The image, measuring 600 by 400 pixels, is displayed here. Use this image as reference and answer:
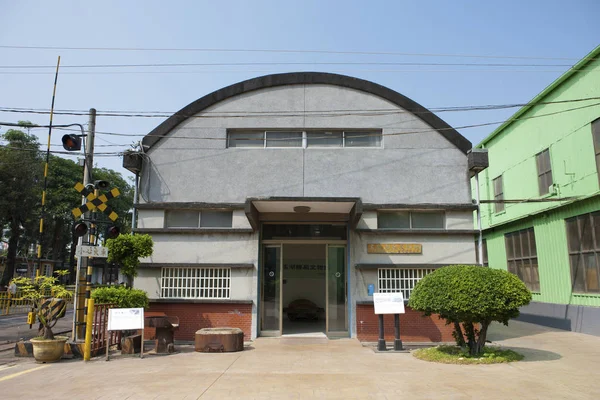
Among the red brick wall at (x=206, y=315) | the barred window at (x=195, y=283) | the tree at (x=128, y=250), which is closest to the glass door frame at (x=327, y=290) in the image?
the red brick wall at (x=206, y=315)

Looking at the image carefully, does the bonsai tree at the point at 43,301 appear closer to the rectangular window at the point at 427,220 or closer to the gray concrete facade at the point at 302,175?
the gray concrete facade at the point at 302,175

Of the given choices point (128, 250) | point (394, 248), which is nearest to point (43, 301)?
point (128, 250)

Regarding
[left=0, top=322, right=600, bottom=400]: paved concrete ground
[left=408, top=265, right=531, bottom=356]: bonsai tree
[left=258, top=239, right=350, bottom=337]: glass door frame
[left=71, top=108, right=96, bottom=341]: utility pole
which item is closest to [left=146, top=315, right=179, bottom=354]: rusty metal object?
[left=0, top=322, right=600, bottom=400]: paved concrete ground

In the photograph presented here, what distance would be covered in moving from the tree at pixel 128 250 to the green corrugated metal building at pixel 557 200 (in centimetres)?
1010

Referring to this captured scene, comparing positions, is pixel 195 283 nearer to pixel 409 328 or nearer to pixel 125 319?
pixel 125 319

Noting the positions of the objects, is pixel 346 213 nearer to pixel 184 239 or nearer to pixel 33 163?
pixel 184 239

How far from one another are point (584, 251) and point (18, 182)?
106 ft

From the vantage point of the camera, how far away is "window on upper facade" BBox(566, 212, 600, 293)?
14000 millimetres

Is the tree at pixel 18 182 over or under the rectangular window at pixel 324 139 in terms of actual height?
over

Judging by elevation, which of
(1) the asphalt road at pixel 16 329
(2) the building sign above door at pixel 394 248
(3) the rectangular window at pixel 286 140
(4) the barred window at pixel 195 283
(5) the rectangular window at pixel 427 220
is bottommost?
(1) the asphalt road at pixel 16 329

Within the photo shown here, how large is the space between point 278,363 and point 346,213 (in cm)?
525

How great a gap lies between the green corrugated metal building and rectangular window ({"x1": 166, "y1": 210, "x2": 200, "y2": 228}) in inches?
353

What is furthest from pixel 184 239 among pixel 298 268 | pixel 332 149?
pixel 332 149

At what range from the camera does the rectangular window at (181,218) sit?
43.3 feet
